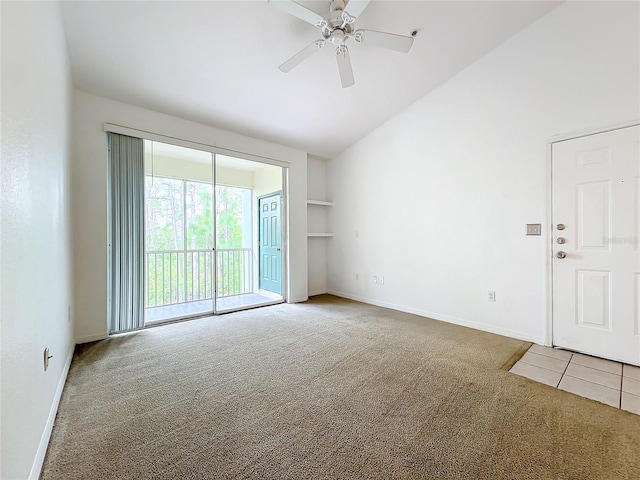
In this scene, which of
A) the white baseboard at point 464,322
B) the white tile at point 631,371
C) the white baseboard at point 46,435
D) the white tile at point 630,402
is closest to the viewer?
the white baseboard at point 46,435

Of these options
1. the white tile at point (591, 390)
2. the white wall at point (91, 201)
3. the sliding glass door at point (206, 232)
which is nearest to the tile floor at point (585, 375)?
the white tile at point (591, 390)

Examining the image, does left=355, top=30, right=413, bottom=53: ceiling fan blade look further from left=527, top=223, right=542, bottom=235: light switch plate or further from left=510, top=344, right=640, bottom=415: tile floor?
left=510, top=344, right=640, bottom=415: tile floor

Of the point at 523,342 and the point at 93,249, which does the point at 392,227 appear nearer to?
the point at 523,342

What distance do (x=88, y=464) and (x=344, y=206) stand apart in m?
4.44

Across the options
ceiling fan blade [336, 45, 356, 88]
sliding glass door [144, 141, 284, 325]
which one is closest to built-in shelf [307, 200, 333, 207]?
sliding glass door [144, 141, 284, 325]

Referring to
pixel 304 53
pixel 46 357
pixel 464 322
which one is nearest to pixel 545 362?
pixel 464 322

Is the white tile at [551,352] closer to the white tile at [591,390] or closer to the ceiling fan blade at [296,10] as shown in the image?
the white tile at [591,390]

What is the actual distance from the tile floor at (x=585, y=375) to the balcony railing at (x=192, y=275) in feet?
13.7

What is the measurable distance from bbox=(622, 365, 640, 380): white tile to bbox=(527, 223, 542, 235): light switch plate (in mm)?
1323

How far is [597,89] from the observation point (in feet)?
8.34

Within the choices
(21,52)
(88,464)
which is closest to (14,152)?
(21,52)

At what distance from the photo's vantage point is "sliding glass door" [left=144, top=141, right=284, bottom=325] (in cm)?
463

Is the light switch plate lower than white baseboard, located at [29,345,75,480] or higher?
higher

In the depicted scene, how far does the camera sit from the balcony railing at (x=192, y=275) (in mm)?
4637
